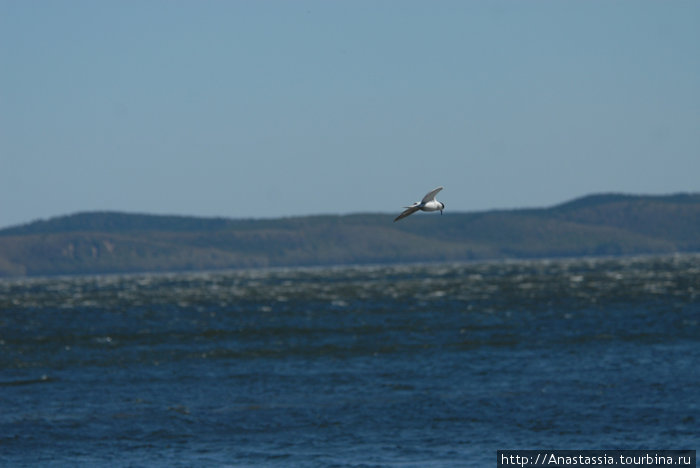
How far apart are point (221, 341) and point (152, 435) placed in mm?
35767

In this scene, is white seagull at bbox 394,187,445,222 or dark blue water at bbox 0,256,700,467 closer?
white seagull at bbox 394,187,445,222

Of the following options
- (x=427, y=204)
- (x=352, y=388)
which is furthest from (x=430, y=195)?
(x=352, y=388)

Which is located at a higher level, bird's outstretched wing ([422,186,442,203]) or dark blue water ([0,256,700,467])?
bird's outstretched wing ([422,186,442,203])

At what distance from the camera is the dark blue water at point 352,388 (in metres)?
33.9

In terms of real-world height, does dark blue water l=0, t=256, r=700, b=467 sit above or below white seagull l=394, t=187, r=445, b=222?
below

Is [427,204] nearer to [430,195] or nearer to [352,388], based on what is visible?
[430,195]

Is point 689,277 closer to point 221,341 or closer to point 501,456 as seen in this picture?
point 221,341

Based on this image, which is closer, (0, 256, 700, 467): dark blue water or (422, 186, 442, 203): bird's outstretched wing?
(422, 186, 442, 203): bird's outstretched wing

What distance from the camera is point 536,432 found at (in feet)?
115

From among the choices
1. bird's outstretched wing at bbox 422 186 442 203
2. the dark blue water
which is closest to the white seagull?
bird's outstretched wing at bbox 422 186 442 203

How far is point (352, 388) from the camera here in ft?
153

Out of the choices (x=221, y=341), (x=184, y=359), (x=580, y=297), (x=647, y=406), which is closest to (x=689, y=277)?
(x=580, y=297)

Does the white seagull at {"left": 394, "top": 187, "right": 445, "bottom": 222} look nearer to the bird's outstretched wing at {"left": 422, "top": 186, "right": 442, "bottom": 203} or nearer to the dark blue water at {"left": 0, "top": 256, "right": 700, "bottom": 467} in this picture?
the bird's outstretched wing at {"left": 422, "top": 186, "right": 442, "bottom": 203}

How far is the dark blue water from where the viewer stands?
111 feet
